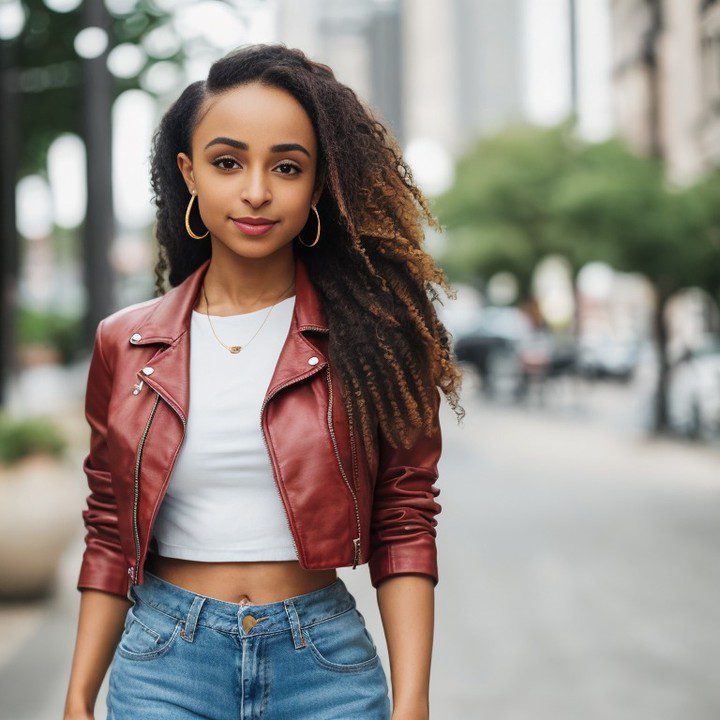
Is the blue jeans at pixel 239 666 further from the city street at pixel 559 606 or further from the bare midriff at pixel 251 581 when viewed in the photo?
the city street at pixel 559 606

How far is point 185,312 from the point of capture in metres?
2.37

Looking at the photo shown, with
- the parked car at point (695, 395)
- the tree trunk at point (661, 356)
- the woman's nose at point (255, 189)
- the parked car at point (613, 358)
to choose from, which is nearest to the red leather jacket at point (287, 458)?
the woman's nose at point (255, 189)

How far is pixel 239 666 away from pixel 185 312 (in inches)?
26.2

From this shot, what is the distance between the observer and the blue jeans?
2195 millimetres

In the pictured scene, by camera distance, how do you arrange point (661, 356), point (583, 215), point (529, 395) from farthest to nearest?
point (529, 395), point (661, 356), point (583, 215)

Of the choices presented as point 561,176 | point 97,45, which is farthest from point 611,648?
point 561,176

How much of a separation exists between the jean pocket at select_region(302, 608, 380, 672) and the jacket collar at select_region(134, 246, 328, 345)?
54cm

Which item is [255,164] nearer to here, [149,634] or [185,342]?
[185,342]

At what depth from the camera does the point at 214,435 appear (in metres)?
2.25

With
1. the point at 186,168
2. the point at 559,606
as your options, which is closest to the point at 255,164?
the point at 186,168

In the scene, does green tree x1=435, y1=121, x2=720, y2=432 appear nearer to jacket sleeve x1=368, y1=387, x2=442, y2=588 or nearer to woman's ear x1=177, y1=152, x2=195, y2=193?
woman's ear x1=177, y1=152, x2=195, y2=193

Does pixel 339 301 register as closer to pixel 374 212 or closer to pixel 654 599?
pixel 374 212

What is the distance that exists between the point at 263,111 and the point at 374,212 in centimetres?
30

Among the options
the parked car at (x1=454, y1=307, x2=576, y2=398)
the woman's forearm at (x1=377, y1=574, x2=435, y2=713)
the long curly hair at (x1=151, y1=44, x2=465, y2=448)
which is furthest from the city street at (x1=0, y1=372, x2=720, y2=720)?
the parked car at (x1=454, y1=307, x2=576, y2=398)
